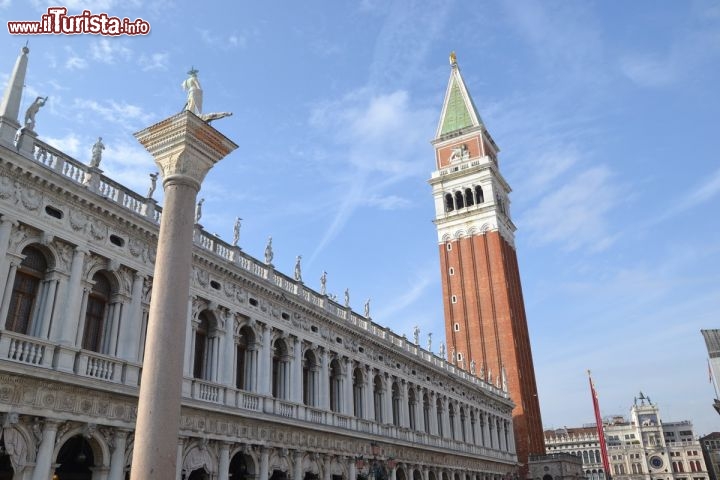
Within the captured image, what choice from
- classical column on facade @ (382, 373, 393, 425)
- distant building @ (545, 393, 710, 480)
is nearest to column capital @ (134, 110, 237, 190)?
classical column on facade @ (382, 373, 393, 425)

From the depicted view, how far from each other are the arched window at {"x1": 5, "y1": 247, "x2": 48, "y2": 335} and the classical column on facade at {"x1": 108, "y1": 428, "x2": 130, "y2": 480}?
3.65 metres

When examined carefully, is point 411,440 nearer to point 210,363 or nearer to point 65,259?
point 210,363

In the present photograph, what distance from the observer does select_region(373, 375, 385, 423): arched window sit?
3231 centimetres

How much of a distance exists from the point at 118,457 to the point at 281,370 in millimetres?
9361

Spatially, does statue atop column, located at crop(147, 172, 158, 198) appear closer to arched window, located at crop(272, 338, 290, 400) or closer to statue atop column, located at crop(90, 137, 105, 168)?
statue atop column, located at crop(90, 137, 105, 168)

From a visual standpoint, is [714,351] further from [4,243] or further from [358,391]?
[4,243]

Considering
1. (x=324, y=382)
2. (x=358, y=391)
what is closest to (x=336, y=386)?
(x=324, y=382)

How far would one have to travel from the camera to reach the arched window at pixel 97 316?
687 inches

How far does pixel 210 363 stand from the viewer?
2138cm

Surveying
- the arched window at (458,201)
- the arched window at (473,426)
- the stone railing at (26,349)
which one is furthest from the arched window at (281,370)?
the arched window at (458,201)

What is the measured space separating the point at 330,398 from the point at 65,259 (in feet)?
49.5

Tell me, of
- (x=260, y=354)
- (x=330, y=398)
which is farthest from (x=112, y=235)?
(x=330, y=398)

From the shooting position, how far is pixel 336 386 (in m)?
29.0

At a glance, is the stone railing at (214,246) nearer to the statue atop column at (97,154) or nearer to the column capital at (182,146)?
the statue atop column at (97,154)
